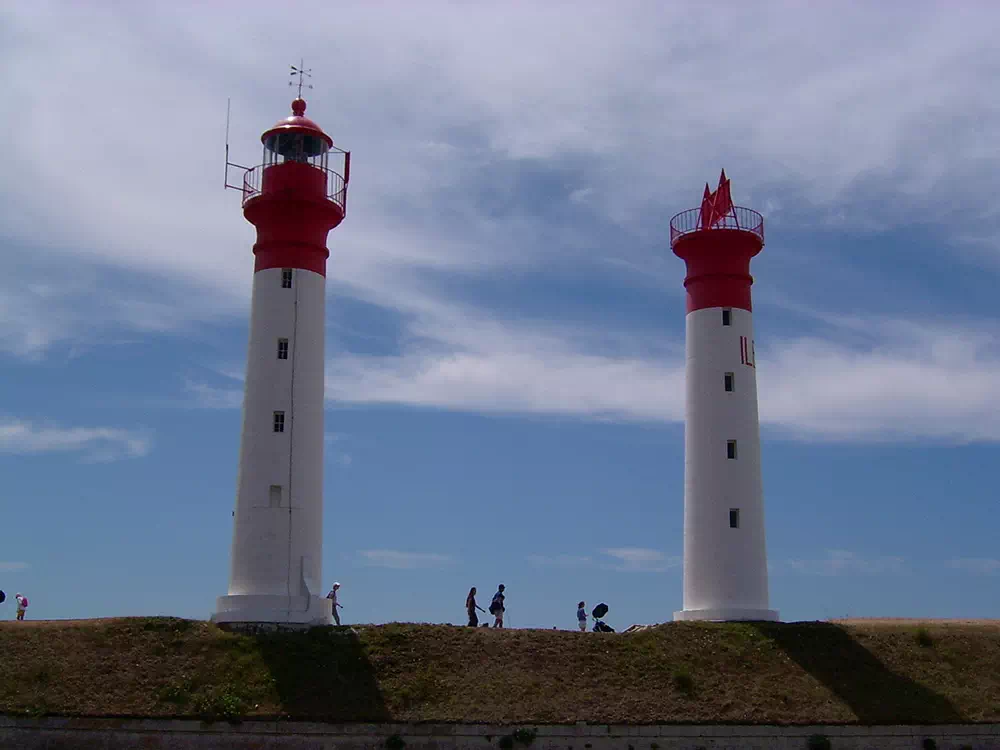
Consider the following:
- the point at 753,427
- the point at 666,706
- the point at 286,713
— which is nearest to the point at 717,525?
the point at 753,427

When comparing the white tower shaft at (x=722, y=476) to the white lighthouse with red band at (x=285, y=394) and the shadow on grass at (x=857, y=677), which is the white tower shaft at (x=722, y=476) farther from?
the white lighthouse with red band at (x=285, y=394)

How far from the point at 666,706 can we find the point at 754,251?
1632 centimetres

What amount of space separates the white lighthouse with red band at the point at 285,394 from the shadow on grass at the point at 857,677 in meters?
13.3

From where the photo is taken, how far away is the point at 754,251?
127ft

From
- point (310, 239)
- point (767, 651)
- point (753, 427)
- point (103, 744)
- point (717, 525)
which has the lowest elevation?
point (103, 744)

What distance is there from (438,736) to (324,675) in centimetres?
363

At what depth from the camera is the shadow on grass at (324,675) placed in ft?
90.0

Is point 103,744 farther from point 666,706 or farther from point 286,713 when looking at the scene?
point 666,706

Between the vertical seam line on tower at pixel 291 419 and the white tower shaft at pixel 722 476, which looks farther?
the white tower shaft at pixel 722 476

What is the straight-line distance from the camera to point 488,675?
29.5 meters

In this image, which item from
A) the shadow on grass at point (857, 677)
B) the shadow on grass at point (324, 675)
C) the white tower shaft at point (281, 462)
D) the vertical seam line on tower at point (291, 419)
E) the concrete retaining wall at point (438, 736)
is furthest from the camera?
the vertical seam line on tower at point (291, 419)

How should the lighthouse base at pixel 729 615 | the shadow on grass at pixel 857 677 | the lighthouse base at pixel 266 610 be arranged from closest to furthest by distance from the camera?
the shadow on grass at pixel 857 677 → the lighthouse base at pixel 266 610 → the lighthouse base at pixel 729 615

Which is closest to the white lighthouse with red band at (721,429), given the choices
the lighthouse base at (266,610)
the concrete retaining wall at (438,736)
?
the concrete retaining wall at (438,736)

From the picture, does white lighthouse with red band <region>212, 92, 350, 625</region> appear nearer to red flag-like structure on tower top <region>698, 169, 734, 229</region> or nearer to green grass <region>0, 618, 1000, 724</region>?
green grass <region>0, 618, 1000, 724</region>
